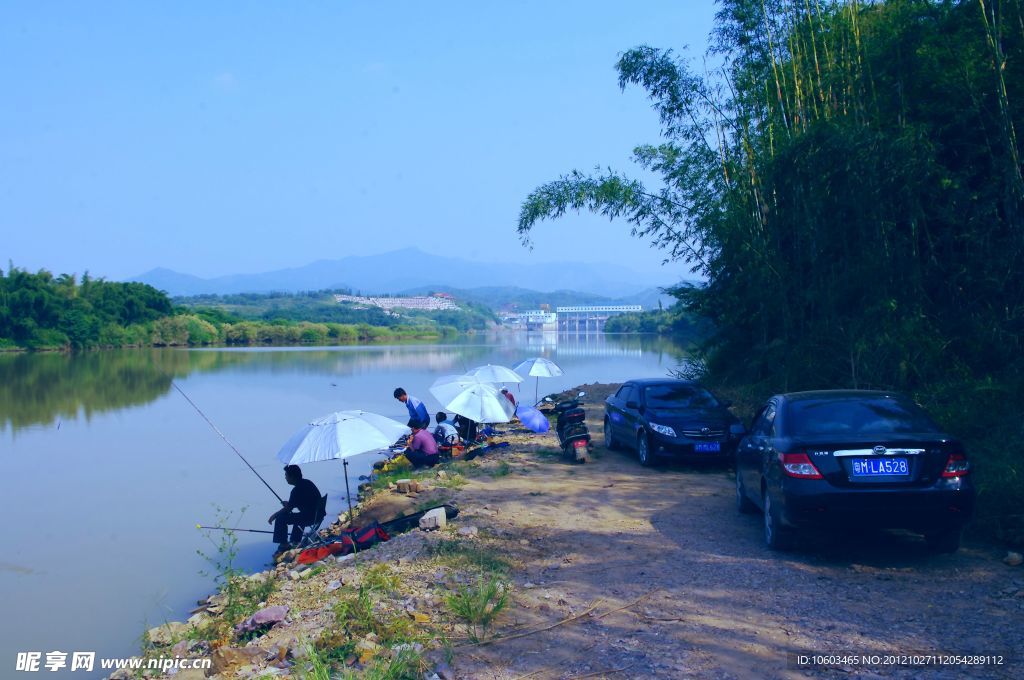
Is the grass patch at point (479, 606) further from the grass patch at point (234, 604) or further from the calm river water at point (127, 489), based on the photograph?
the calm river water at point (127, 489)

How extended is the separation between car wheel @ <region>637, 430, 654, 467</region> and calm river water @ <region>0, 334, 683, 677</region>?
5.00 metres

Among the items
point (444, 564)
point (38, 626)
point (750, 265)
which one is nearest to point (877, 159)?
point (750, 265)

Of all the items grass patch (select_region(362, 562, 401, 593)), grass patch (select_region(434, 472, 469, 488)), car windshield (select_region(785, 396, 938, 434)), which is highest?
car windshield (select_region(785, 396, 938, 434))

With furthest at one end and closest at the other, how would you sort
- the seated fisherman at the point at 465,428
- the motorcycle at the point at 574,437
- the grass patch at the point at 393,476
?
1. the seated fisherman at the point at 465,428
2. the motorcycle at the point at 574,437
3. the grass patch at the point at 393,476

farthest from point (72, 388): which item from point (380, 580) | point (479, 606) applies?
point (479, 606)

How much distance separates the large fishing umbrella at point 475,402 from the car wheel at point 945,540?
8.45 meters

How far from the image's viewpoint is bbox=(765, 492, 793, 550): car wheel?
6574 mm

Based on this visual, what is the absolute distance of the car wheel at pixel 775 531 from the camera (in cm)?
657

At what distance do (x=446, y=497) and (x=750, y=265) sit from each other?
887 cm

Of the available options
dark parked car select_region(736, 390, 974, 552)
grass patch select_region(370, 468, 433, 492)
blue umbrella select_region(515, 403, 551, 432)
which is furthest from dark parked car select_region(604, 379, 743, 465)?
dark parked car select_region(736, 390, 974, 552)

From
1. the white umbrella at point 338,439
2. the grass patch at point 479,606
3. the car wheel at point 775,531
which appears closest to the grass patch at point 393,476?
the white umbrella at point 338,439

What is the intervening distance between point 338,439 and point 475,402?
5519mm

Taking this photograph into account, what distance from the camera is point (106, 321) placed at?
71.8 m

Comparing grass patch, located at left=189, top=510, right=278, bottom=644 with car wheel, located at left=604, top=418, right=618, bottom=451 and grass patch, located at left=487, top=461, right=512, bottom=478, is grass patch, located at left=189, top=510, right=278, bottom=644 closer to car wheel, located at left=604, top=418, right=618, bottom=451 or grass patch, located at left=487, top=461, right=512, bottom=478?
grass patch, located at left=487, top=461, right=512, bottom=478
